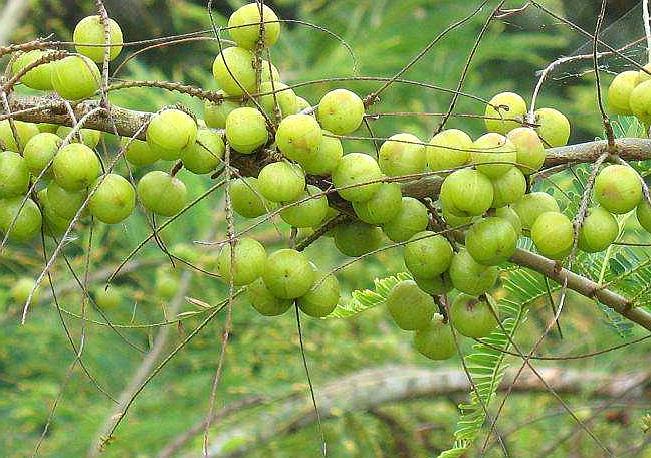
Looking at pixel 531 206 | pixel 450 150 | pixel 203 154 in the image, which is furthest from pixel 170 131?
pixel 531 206

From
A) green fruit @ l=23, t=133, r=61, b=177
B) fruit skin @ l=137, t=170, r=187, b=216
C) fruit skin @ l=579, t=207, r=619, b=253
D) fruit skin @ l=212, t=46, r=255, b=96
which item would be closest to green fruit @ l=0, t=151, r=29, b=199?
green fruit @ l=23, t=133, r=61, b=177

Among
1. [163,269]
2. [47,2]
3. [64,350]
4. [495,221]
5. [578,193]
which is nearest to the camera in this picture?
[495,221]

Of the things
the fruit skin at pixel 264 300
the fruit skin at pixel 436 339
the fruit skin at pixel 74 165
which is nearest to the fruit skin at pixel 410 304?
the fruit skin at pixel 436 339

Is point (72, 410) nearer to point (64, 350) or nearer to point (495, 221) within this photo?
point (64, 350)

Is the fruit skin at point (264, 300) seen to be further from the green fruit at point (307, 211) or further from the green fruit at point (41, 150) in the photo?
the green fruit at point (41, 150)

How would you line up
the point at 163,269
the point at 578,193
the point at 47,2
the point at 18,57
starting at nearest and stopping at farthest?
the point at 18,57 < the point at 578,193 < the point at 163,269 < the point at 47,2

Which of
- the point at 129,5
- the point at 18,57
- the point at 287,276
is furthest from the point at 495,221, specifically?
the point at 129,5

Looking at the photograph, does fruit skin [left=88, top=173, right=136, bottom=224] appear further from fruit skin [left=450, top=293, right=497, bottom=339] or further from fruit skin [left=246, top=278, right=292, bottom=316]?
fruit skin [left=450, top=293, right=497, bottom=339]

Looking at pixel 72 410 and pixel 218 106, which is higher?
pixel 218 106

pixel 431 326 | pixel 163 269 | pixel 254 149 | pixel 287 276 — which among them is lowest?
pixel 163 269
